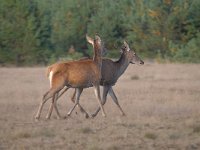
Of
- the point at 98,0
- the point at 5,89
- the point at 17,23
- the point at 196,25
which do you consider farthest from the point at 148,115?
the point at 98,0

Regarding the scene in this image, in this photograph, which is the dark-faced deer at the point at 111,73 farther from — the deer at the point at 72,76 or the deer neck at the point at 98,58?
the deer at the point at 72,76

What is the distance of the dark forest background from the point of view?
4788 cm

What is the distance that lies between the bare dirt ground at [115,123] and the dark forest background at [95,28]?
2395 cm

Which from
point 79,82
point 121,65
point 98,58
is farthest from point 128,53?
point 79,82

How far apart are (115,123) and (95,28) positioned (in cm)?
3897

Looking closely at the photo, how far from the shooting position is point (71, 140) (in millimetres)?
12219

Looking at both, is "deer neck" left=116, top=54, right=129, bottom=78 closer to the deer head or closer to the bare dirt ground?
the deer head

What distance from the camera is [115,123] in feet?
47.6

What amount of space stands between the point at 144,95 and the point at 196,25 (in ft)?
105

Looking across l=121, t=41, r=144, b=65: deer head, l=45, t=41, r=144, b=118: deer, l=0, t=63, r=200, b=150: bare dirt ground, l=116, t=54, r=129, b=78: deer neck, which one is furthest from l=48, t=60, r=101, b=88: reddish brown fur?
l=121, t=41, r=144, b=65: deer head

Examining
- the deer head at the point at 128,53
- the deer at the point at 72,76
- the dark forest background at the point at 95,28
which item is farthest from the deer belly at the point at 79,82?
the dark forest background at the point at 95,28

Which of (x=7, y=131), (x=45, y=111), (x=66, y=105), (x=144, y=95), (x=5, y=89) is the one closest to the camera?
(x=7, y=131)

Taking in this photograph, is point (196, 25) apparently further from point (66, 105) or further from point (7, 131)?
point (7, 131)

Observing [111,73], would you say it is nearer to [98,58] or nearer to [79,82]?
[98,58]
